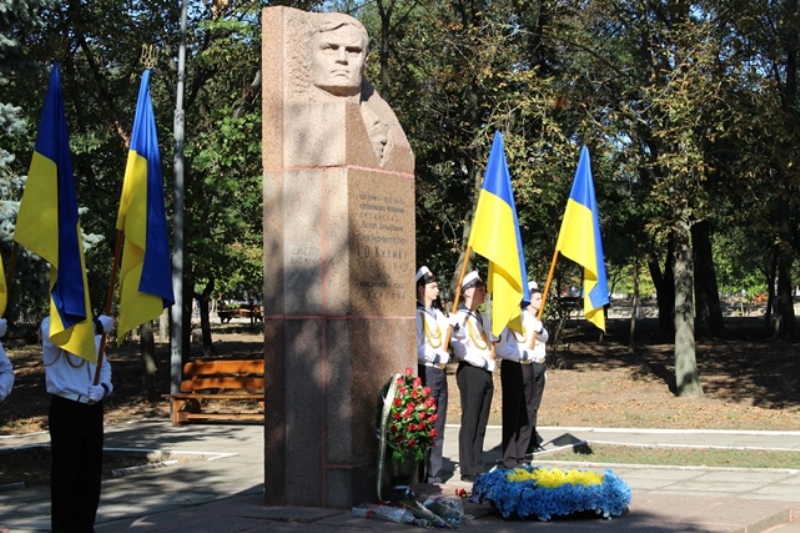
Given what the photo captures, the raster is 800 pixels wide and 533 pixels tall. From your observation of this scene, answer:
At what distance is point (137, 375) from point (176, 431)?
31.5 feet

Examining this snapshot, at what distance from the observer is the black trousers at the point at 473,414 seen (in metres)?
12.0

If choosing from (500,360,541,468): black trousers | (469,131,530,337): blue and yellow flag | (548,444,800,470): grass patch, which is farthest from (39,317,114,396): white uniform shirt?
(548,444,800,470): grass patch

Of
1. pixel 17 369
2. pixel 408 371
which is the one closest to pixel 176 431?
pixel 408 371

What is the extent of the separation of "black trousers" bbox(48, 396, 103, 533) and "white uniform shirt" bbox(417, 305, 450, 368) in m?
4.40

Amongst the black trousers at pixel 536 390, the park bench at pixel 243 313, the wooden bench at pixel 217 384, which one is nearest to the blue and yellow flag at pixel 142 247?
the black trousers at pixel 536 390

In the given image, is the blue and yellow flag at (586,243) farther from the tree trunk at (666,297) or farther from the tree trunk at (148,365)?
the tree trunk at (666,297)

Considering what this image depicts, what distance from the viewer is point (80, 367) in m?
8.34

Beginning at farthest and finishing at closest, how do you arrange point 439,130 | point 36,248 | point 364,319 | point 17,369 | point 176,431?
point 17,369
point 439,130
point 176,431
point 364,319
point 36,248

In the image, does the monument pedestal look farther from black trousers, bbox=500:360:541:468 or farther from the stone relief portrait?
black trousers, bbox=500:360:541:468

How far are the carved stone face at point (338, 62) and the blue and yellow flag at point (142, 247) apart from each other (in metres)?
1.70

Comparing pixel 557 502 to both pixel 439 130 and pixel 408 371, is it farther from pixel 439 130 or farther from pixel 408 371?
pixel 439 130

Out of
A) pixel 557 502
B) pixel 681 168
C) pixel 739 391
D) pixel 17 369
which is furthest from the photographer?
pixel 17 369

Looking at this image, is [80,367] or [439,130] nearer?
[80,367]

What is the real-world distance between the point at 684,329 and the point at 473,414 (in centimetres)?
1055
